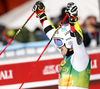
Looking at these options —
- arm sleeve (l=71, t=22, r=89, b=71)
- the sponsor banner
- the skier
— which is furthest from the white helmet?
the sponsor banner

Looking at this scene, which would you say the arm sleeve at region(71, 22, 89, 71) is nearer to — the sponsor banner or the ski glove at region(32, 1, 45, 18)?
the ski glove at region(32, 1, 45, 18)

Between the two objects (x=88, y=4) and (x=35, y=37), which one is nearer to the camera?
(x=35, y=37)

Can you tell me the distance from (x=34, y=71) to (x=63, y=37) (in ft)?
2.66

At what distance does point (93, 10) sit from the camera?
3570mm

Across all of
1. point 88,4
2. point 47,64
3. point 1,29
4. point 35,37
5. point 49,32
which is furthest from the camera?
point 88,4

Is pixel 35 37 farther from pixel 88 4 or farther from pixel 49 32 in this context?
pixel 88 4

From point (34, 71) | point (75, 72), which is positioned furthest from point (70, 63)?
point (34, 71)

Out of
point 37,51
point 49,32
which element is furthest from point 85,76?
point 37,51

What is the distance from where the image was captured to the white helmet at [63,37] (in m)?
1.53

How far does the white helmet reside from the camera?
1530 mm

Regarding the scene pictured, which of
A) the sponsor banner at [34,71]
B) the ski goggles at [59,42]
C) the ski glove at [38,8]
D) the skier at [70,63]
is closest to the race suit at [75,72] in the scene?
the skier at [70,63]

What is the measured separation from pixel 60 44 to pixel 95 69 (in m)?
0.85

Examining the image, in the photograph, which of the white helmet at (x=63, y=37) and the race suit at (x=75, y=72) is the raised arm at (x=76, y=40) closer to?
the race suit at (x=75, y=72)

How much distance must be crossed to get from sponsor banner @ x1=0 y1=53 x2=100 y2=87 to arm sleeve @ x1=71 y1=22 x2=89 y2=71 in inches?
27.6
